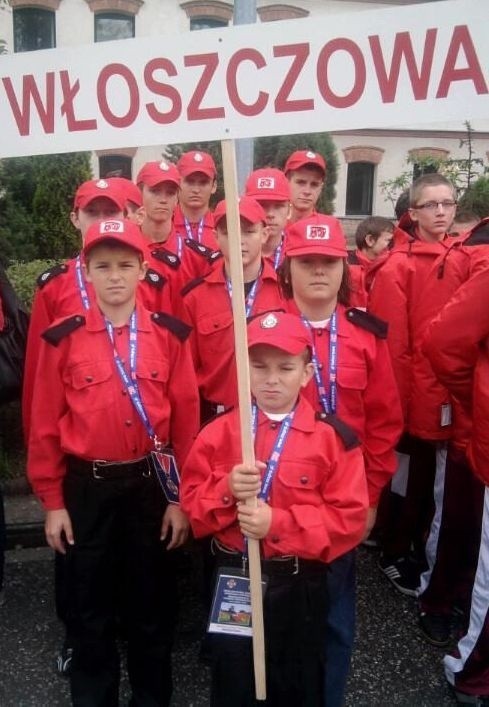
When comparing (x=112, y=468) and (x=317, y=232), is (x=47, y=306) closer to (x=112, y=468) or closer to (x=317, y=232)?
(x=112, y=468)

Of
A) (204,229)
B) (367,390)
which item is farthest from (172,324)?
(204,229)

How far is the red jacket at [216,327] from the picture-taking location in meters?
3.12

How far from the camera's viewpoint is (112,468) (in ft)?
8.05

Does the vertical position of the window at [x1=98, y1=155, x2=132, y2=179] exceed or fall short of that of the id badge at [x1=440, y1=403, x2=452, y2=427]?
it exceeds it

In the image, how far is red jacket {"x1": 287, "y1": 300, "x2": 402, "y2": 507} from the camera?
102 inches

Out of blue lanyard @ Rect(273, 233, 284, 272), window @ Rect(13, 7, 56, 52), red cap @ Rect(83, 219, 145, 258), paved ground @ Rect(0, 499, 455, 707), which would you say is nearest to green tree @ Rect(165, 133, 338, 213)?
window @ Rect(13, 7, 56, 52)

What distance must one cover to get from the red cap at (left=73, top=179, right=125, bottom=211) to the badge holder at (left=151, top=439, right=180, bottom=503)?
4.60 ft

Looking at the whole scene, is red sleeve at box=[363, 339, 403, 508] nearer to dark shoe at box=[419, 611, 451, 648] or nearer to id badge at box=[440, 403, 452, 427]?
id badge at box=[440, 403, 452, 427]

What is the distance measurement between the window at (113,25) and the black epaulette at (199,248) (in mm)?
15657

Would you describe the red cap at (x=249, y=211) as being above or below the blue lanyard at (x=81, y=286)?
above

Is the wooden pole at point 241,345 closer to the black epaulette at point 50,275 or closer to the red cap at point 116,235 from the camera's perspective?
the red cap at point 116,235

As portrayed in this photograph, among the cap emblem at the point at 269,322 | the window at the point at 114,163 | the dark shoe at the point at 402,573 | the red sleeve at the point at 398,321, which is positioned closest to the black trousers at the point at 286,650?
the cap emblem at the point at 269,322

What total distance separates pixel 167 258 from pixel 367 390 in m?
1.54

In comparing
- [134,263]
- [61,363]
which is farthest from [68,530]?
[134,263]
